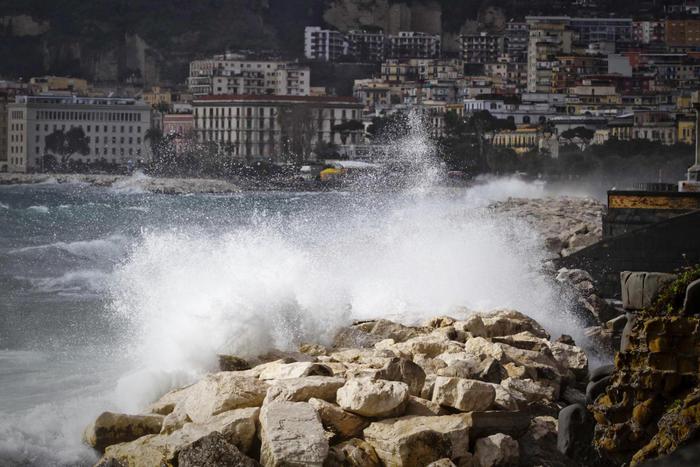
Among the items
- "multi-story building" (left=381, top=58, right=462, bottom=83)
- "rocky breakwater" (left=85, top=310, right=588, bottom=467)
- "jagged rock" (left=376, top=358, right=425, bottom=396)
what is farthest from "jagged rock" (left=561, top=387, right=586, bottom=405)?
"multi-story building" (left=381, top=58, right=462, bottom=83)

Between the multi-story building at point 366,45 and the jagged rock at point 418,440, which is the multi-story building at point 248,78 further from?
the jagged rock at point 418,440

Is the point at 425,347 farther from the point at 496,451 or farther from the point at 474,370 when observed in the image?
the point at 496,451

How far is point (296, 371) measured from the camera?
28.0 feet

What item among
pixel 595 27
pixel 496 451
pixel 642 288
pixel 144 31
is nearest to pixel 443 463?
pixel 496 451

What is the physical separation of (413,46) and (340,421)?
139365mm

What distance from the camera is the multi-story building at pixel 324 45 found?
14075 centimetres

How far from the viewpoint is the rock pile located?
2109 cm

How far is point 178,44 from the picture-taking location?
465 feet

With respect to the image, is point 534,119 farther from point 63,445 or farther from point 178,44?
point 63,445

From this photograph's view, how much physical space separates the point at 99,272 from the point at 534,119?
257 feet

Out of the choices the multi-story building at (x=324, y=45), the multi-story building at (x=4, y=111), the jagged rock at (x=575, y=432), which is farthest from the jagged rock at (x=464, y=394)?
the multi-story building at (x=324, y=45)

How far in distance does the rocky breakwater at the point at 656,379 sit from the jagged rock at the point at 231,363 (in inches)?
120

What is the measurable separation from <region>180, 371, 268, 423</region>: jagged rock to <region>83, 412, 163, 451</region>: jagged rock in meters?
0.21

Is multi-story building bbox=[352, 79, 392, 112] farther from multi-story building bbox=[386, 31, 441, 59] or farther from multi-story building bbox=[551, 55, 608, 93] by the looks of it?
multi-story building bbox=[386, 31, 441, 59]
